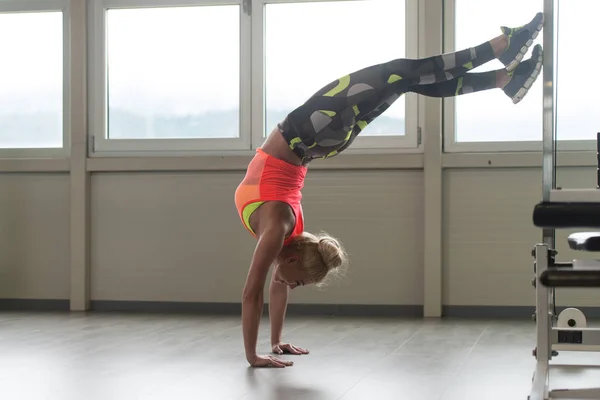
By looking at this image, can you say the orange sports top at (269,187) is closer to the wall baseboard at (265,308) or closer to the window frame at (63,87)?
the wall baseboard at (265,308)

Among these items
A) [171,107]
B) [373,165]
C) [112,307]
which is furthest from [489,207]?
[112,307]

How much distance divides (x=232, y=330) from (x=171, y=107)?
5.47 feet

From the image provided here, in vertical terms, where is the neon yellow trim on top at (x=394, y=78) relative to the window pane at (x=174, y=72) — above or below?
below

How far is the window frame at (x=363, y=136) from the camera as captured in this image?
179 inches

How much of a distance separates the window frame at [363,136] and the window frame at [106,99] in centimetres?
5

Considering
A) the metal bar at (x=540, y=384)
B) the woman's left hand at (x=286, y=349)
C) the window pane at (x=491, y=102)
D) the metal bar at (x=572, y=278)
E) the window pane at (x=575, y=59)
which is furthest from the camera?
the window pane at (x=491, y=102)

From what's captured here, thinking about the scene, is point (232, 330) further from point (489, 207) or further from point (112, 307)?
point (489, 207)

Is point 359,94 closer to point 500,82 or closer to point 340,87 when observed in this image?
point 340,87

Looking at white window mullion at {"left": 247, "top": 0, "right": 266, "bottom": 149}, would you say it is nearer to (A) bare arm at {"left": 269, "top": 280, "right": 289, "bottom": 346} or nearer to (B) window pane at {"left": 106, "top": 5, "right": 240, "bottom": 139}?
(B) window pane at {"left": 106, "top": 5, "right": 240, "bottom": 139}

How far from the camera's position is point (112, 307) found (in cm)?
482

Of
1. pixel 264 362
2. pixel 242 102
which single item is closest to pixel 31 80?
pixel 242 102

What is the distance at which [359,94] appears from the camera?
3.06m

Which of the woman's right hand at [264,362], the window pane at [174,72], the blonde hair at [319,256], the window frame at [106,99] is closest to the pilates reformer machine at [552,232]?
the blonde hair at [319,256]

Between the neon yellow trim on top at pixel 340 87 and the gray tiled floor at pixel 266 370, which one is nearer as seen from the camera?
the gray tiled floor at pixel 266 370
